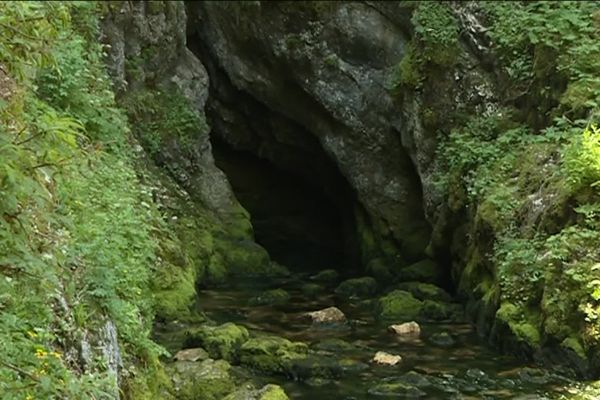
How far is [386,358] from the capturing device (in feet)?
34.1

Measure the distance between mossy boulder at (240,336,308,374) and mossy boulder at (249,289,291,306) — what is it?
3.27 m

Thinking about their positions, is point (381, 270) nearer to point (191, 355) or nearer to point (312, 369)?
point (312, 369)

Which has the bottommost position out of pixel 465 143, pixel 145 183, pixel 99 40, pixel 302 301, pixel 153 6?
pixel 302 301

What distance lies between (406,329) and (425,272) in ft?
12.4

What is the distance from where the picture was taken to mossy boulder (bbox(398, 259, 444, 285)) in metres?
15.4

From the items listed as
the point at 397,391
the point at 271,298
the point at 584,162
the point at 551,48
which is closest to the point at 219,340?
the point at 397,391

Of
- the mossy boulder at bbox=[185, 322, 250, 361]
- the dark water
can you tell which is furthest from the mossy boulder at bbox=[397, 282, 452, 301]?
the mossy boulder at bbox=[185, 322, 250, 361]

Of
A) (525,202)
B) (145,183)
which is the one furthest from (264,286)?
(525,202)

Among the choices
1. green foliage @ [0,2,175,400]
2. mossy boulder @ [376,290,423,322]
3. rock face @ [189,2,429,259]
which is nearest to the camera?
green foliage @ [0,2,175,400]

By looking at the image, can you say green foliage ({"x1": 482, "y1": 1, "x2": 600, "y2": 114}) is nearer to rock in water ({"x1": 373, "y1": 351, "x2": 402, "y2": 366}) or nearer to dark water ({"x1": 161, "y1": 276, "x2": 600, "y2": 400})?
dark water ({"x1": 161, "y1": 276, "x2": 600, "y2": 400})

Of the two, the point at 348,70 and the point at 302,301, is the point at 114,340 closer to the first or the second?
the point at 302,301

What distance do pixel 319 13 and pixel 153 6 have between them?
3761 mm

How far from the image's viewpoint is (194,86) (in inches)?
713

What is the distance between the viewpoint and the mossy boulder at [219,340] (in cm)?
1012
